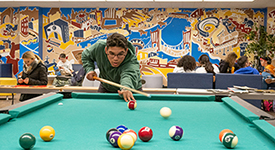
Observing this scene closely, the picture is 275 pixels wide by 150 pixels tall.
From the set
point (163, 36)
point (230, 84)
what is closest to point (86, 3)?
point (163, 36)

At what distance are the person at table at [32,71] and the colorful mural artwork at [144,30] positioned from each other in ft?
15.8

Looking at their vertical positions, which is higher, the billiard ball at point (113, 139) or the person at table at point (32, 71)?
the person at table at point (32, 71)

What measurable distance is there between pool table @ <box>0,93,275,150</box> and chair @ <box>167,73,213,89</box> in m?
2.22

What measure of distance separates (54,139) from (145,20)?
800 centimetres

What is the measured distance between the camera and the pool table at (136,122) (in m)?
1.05

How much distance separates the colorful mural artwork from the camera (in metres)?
8.52

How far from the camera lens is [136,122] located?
147 centimetres

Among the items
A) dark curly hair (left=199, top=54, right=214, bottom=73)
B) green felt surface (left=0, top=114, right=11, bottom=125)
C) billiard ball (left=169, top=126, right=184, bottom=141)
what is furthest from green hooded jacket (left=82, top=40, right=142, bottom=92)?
dark curly hair (left=199, top=54, right=214, bottom=73)

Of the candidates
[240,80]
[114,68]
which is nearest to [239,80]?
[240,80]

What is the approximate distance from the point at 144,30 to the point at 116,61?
20.9 ft

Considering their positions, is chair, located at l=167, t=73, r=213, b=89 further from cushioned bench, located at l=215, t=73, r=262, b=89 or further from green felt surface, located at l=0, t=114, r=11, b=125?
green felt surface, located at l=0, t=114, r=11, b=125

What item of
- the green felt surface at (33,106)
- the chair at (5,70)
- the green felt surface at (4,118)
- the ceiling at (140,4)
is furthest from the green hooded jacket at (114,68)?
the chair at (5,70)

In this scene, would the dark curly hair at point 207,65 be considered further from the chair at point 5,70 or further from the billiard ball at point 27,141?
the chair at point 5,70

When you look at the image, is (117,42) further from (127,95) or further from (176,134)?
(176,134)
